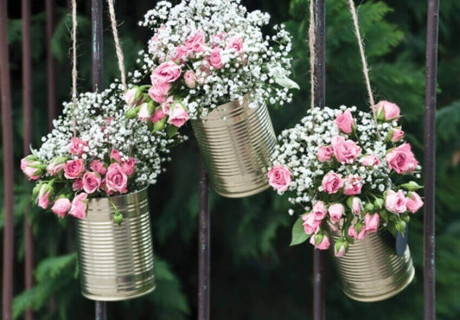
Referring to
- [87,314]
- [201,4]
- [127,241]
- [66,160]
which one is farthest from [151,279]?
[87,314]

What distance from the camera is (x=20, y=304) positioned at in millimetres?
2045

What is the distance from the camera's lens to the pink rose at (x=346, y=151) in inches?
50.2

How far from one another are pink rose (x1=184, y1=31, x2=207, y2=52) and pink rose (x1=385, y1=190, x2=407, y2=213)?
44 cm

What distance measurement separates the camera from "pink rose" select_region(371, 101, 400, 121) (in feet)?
4.36

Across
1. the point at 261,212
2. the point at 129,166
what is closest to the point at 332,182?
the point at 129,166

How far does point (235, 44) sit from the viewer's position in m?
1.31

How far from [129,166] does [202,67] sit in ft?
0.82

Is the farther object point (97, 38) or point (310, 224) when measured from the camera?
point (97, 38)

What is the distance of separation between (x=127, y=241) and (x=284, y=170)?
0.36 m

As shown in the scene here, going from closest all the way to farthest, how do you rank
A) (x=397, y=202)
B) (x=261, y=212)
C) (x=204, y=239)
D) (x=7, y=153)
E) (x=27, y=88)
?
(x=397, y=202) < (x=204, y=239) < (x=7, y=153) < (x=27, y=88) < (x=261, y=212)

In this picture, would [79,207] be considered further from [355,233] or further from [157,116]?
[355,233]

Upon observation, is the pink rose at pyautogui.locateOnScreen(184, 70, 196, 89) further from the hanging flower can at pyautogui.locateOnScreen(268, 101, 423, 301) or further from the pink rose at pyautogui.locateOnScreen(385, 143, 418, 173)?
the pink rose at pyautogui.locateOnScreen(385, 143, 418, 173)

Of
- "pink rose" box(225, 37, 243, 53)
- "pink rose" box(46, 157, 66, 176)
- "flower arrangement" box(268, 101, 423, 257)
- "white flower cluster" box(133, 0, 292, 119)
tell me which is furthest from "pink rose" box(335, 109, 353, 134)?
"pink rose" box(46, 157, 66, 176)

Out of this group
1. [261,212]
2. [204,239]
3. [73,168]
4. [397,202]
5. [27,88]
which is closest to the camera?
[397,202]
